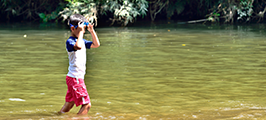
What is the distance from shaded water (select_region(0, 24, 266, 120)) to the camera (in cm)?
576

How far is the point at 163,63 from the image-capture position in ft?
31.7

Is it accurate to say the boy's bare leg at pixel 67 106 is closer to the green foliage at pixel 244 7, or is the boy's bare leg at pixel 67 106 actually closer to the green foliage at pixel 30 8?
the green foliage at pixel 244 7

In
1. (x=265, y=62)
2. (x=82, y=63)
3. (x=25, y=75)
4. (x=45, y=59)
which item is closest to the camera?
(x=82, y=63)

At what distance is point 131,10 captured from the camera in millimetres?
21156

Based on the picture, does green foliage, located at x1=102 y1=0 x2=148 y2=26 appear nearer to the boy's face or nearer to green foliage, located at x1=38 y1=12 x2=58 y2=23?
green foliage, located at x1=38 y1=12 x2=58 y2=23

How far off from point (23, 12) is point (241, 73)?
782 inches

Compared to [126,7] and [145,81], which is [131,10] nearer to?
[126,7]

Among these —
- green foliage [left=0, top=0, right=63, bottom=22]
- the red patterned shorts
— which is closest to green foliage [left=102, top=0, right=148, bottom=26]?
green foliage [left=0, top=0, right=63, bottom=22]

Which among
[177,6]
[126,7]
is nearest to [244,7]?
[177,6]

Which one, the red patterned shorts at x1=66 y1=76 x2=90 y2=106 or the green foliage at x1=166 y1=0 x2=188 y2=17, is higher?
the green foliage at x1=166 y1=0 x2=188 y2=17

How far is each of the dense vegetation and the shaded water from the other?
8.40 metres

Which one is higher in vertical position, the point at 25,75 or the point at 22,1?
the point at 22,1

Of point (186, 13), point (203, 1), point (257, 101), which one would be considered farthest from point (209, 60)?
point (186, 13)

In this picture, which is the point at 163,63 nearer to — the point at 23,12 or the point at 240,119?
the point at 240,119
